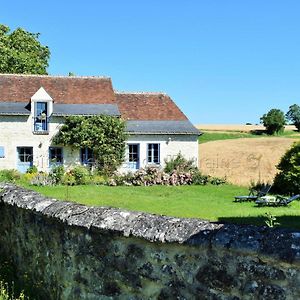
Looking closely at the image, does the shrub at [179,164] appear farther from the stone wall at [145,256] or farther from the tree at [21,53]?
the stone wall at [145,256]

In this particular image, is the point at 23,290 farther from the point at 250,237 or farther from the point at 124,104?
the point at 124,104

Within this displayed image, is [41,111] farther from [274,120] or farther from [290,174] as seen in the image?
[274,120]

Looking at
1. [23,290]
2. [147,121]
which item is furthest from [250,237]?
[147,121]

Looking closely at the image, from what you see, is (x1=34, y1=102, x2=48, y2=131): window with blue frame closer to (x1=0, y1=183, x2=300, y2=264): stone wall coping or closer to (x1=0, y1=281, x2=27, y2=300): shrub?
(x1=0, y1=281, x2=27, y2=300): shrub

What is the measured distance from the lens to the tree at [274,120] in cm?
7056

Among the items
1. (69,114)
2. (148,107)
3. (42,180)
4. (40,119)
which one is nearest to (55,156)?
(40,119)

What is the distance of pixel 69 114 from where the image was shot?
3122 centimetres

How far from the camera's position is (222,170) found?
3597cm

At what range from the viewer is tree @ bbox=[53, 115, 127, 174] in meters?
30.4

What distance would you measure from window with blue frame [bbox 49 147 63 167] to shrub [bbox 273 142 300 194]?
45.9 feet

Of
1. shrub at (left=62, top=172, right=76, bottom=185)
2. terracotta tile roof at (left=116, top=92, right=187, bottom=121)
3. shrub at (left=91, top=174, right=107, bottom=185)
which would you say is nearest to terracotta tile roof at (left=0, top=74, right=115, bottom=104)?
terracotta tile roof at (left=116, top=92, right=187, bottom=121)

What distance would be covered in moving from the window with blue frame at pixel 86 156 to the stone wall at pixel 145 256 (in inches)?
973

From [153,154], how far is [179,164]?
91.2 inches

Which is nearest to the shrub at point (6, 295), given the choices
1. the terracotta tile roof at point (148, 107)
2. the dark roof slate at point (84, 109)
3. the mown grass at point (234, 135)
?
the dark roof slate at point (84, 109)
